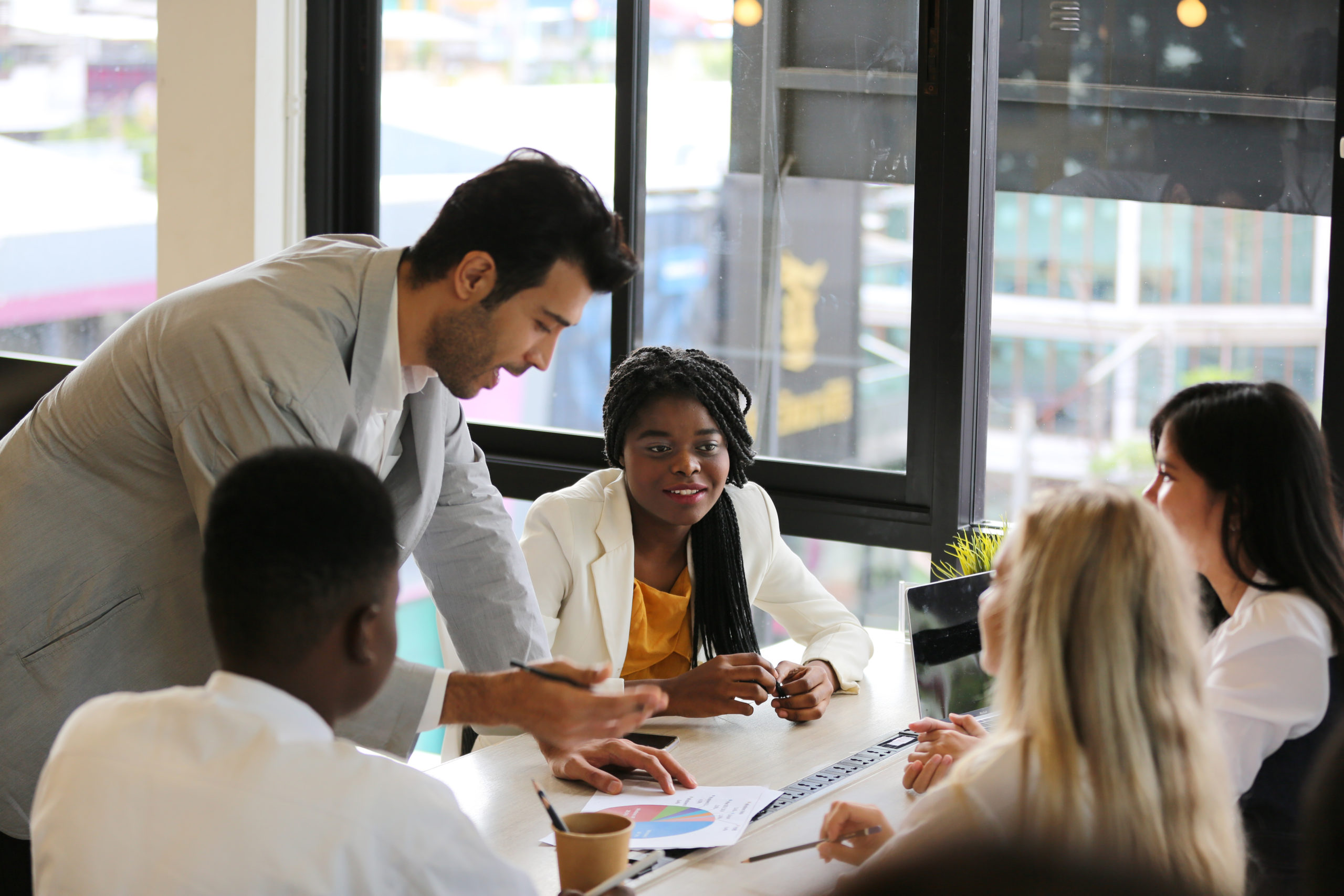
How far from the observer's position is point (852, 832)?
1.44 m

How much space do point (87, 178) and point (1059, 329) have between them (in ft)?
9.60

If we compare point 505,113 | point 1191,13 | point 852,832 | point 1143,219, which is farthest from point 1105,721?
point 505,113

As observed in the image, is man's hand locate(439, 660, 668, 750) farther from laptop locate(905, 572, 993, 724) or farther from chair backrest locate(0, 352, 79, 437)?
chair backrest locate(0, 352, 79, 437)

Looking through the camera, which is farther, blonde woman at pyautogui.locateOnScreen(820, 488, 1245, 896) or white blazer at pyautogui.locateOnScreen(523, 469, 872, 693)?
white blazer at pyautogui.locateOnScreen(523, 469, 872, 693)

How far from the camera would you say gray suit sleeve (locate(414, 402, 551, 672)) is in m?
1.97

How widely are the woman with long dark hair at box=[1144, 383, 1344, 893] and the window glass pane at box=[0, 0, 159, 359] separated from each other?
3.15 m

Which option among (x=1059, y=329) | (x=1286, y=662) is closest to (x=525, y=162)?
(x=1286, y=662)

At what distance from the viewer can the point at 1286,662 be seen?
5.16 feet

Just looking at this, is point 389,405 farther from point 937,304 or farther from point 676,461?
point 937,304

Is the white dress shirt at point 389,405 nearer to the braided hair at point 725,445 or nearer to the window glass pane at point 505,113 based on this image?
the braided hair at point 725,445

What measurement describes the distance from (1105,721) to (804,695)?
82 cm

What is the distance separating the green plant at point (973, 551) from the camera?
251cm

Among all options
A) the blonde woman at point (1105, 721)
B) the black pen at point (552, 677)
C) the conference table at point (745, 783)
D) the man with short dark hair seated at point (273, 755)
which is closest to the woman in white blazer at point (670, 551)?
the conference table at point (745, 783)

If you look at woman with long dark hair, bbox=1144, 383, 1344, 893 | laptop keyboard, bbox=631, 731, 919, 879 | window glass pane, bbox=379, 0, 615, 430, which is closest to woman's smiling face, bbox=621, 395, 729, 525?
laptop keyboard, bbox=631, 731, 919, 879
